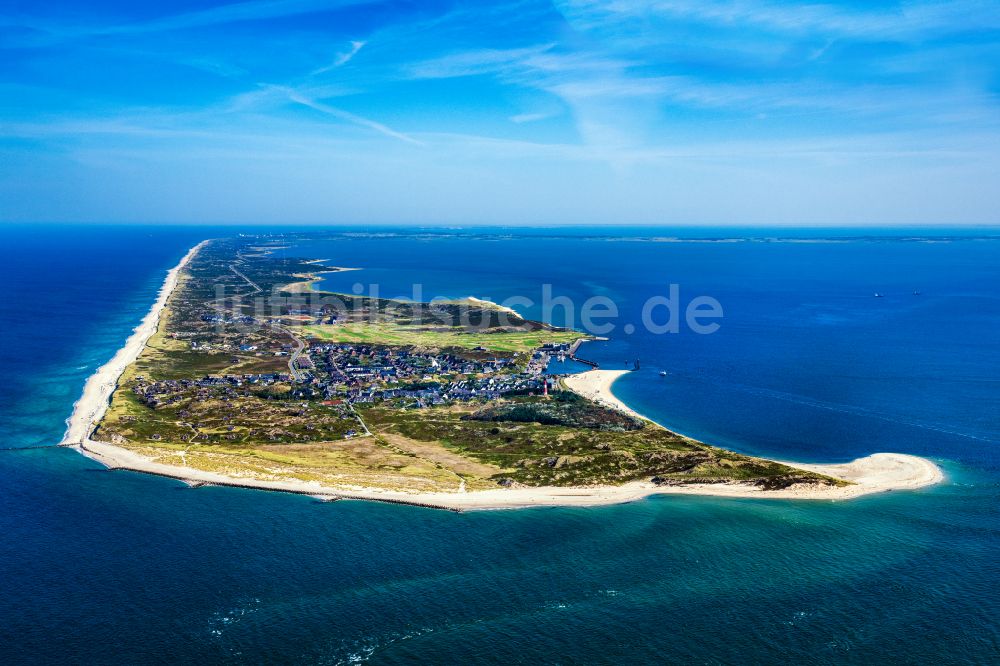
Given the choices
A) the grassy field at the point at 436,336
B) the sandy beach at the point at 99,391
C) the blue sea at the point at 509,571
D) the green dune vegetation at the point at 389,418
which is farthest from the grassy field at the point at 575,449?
the grassy field at the point at 436,336

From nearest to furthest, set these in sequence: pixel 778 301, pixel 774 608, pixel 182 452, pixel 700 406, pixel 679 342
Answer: pixel 774 608 < pixel 182 452 < pixel 700 406 < pixel 679 342 < pixel 778 301

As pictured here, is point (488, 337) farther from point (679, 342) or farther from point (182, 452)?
point (182, 452)

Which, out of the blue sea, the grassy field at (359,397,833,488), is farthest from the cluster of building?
the grassy field at (359,397,833,488)

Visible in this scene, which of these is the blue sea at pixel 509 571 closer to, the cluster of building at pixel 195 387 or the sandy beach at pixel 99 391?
the sandy beach at pixel 99 391

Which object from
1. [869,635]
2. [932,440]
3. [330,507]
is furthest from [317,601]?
[932,440]

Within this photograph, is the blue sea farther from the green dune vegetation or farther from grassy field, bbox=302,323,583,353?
grassy field, bbox=302,323,583,353

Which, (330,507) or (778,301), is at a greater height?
(778,301)
